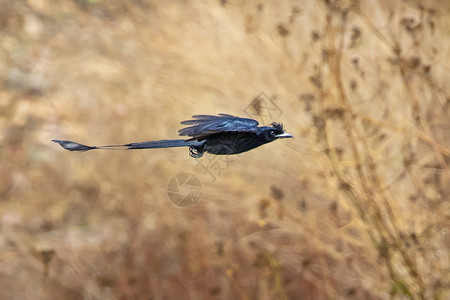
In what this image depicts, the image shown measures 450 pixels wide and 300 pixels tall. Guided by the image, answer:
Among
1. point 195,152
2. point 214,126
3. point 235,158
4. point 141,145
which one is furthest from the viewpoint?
point 235,158

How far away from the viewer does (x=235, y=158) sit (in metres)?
2.50

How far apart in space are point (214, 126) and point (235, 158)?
3.77 feet

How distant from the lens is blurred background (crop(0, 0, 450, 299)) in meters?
2.51

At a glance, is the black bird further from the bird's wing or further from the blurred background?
the blurred background

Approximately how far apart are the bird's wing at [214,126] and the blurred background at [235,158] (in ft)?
3.07

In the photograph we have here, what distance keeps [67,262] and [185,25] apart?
4.31 feet

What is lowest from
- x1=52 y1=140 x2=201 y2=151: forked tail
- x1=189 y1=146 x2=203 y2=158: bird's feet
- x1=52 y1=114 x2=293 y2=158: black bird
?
x1=52 y1=140 x2=201 y2=151: forked tail

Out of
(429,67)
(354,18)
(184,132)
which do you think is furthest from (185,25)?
(184,132)

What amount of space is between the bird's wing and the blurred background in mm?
936

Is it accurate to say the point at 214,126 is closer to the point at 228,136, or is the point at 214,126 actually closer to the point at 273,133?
the point at 228,136

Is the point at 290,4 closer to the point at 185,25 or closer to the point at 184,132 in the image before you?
the point at 185,25

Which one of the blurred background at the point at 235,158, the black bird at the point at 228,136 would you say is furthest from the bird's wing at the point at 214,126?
the blurred background at the point at 235,158

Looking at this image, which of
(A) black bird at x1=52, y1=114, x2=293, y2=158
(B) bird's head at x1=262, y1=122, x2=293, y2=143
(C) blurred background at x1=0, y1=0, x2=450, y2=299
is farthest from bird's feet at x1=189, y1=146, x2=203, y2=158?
(C) blurred background at x1=0, y1=0, x2=450, y2=299

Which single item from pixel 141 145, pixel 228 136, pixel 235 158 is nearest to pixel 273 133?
pixel 228 136
